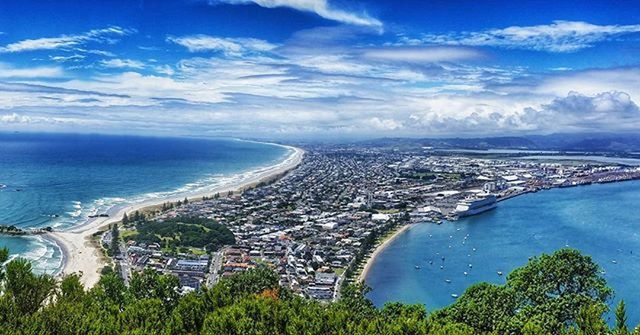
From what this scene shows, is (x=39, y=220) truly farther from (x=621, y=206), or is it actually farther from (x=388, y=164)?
(x=388, y=164)

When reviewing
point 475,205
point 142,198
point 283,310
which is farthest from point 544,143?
point 283,310

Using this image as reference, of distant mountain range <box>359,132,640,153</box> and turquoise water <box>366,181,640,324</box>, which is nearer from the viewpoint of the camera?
turquoise water <box>366,181,640,324</box>

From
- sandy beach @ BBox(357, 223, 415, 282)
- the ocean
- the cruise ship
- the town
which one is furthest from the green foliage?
the cruise ship

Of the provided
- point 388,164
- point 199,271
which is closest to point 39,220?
point 199,271

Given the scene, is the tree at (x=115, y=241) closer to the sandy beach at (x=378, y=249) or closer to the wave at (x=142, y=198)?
the wave at (x=142, y=198)

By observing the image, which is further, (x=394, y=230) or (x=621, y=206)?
(x=621, y=206)

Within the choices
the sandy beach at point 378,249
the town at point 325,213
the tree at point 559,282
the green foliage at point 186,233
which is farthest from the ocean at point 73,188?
the tree at point 559,282

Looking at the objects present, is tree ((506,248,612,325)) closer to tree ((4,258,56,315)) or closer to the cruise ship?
tree ((4,258,56,315))
